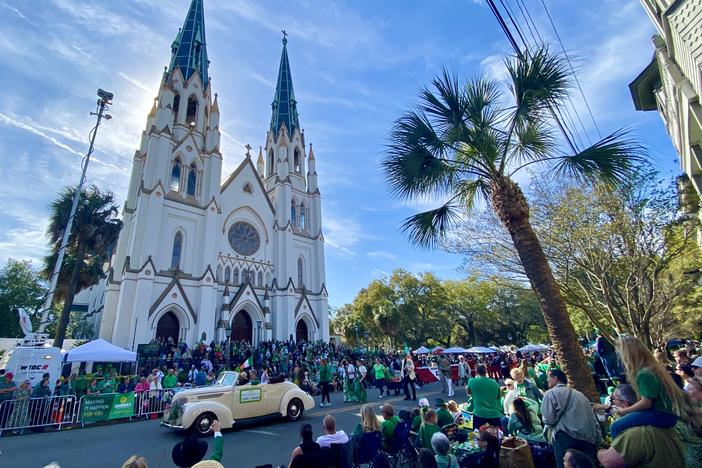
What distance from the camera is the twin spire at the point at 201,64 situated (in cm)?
3300

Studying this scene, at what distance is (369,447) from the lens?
15.7 ft

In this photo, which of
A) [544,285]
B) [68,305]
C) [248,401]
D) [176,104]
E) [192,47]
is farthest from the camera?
[192,47]

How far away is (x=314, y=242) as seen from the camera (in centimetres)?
3431

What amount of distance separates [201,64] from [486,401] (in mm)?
38576

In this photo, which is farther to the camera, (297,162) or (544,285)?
(297,162)

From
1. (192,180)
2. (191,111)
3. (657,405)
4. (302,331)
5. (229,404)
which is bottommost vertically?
(229,404)

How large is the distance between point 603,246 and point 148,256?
24756 mm

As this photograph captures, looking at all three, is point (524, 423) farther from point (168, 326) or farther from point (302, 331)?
point (302, 331)

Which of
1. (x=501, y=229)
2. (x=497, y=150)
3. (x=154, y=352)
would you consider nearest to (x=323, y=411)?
(x=497, y=150)

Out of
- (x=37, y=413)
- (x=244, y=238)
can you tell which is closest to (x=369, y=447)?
(x=37, y=413)

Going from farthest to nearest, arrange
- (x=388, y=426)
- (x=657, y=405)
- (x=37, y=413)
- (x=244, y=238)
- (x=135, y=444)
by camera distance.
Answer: (x=244, y=238), (x=37, y=413), (x=135, y=444), (x=388, y=426), (x=657, y=405)

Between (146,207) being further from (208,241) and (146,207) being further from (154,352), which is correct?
(154,352)

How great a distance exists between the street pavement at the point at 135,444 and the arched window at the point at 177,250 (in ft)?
53.0

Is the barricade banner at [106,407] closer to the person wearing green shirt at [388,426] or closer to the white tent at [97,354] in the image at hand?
the white tent at [97,354]
